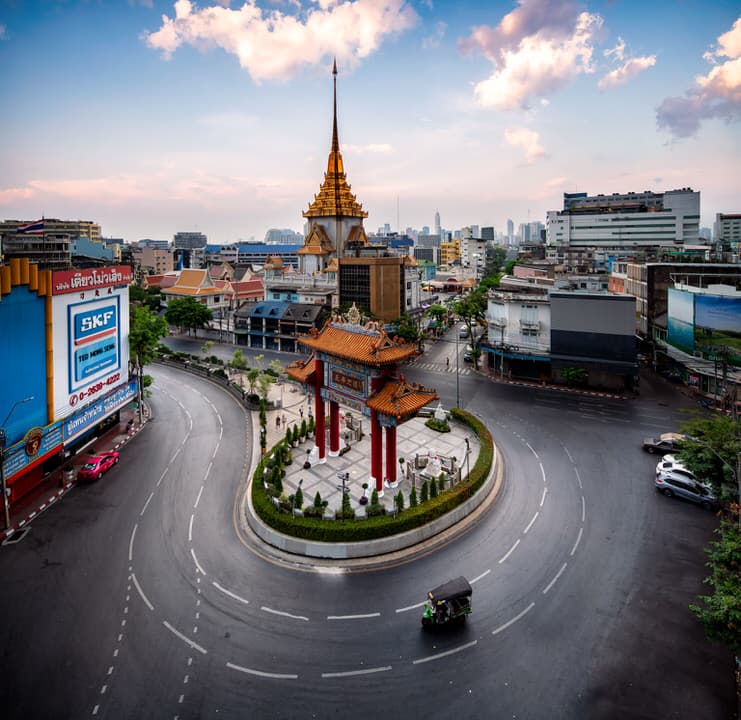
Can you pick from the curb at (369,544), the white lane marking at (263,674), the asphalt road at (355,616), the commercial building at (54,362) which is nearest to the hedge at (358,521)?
the curb at (369,544)

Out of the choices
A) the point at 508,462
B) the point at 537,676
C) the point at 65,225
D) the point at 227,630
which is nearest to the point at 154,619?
the point at 227,630

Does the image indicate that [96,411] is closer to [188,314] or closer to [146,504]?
[146,504]

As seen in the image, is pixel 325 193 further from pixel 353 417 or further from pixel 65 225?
pixel 65 225

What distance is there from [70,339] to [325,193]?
69559 millimetres

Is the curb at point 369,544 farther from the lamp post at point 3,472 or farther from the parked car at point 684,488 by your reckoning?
the lamp post at point 3,472

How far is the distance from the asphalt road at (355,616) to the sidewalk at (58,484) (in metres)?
1.15

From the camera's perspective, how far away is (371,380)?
91.6 feet

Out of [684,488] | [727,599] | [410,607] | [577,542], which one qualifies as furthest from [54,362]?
[684,488]

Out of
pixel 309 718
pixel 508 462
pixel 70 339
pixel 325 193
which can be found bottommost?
pixel 309 718

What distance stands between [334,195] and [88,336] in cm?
6666

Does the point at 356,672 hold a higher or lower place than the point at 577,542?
lower

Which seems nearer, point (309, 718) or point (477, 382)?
point (309, 718)

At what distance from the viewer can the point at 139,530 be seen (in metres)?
26.4

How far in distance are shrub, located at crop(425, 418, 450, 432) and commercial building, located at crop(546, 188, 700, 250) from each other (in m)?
108
